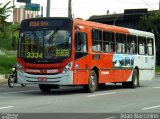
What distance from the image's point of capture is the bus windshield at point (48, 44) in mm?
19844

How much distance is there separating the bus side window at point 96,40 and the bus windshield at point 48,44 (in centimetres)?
183

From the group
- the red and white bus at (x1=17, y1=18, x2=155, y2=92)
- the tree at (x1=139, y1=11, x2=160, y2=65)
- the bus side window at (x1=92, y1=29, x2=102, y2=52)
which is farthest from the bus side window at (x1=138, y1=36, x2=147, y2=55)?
the tree at (x1=139, y1=11, x2=160, y2=65)

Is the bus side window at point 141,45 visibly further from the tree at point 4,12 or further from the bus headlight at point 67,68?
the tree at point 4,12

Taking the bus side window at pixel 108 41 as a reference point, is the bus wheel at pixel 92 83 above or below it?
below

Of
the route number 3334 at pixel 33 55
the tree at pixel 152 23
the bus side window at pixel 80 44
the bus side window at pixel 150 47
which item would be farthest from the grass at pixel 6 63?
the tree at pixel 152 23

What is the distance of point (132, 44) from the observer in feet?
83.0

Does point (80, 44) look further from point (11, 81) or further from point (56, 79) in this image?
point (11, 81)

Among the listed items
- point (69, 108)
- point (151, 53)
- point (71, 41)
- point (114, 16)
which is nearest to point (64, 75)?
point (71, 41)

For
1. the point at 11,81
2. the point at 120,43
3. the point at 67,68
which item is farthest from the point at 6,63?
the point at 67,68

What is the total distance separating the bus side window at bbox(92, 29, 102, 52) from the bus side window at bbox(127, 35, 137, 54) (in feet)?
10.5

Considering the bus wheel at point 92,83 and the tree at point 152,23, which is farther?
the tree at point 152,23

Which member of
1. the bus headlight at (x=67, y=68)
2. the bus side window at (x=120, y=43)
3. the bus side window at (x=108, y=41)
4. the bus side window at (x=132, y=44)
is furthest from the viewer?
the bus side window at (x=132, y=44)

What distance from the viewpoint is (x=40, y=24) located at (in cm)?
2038

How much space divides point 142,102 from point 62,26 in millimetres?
4876
